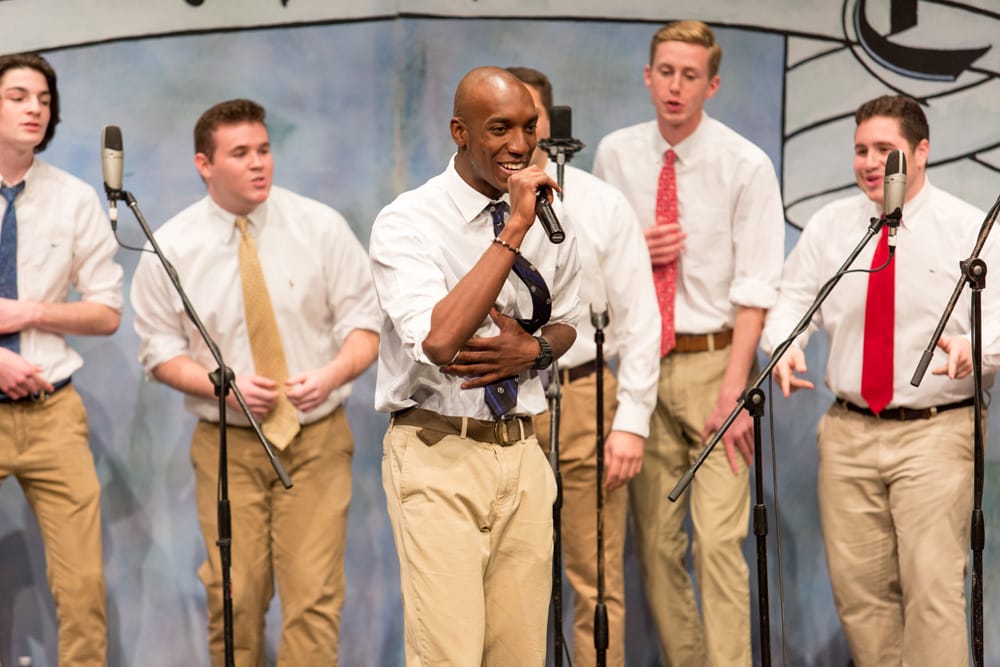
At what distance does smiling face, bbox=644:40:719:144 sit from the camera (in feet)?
16.2

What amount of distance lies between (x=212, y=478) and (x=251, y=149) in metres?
1.18

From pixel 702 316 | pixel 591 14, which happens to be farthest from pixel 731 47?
pixel 702 316

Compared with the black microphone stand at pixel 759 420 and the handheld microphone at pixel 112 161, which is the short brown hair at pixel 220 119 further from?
the black microphone stand at pixel 759 420

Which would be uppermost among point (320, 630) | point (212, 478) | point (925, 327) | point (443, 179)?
point (443, 179)

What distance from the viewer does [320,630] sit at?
16.0 feet

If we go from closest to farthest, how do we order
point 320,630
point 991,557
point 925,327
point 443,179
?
point 443,179 → point 925,327 → point 320,630 → point 991,557

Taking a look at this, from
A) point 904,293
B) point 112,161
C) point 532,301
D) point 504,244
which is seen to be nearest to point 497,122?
point 504,244

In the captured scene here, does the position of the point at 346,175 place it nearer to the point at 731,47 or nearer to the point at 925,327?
the point at 731,47

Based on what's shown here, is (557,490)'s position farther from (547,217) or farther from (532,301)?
(547,217)

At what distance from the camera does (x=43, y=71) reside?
4.89 m

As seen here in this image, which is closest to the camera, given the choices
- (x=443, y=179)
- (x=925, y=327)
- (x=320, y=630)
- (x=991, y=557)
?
(x=443, y=179)

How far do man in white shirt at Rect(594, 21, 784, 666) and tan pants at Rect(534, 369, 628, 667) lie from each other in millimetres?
198

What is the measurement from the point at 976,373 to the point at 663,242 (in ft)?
4.21

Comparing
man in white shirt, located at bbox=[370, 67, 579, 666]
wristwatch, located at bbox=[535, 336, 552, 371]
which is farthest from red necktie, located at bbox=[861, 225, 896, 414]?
wristwatch, located at bbox=[535, 336, 552, 371]
